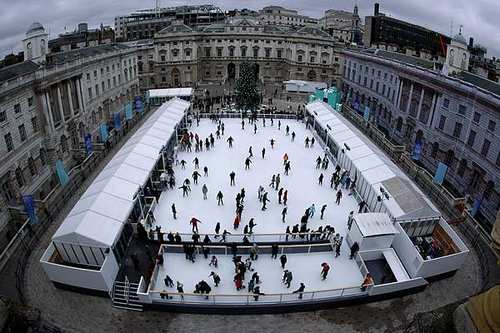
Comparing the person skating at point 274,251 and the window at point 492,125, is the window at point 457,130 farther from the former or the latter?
the person skating at point 274,251

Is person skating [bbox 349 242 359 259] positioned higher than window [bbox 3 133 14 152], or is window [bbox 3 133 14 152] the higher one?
window [bbox 3 133 14 152]

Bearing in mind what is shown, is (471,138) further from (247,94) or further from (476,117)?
(247,94)

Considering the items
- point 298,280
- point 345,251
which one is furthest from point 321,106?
point 298,280

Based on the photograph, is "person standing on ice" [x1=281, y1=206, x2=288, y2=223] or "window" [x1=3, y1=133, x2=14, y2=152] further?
"window" [x1=3, y1=133, x2=14, y2=152]

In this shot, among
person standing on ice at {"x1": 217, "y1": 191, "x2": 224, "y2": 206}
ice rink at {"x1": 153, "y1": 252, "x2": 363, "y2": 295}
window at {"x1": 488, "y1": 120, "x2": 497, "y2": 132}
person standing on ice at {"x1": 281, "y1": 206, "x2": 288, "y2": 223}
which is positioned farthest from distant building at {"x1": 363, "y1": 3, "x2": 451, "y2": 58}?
ice rink at {"x1": 153, "y1": 252, "x2": 363, "y2": 295}

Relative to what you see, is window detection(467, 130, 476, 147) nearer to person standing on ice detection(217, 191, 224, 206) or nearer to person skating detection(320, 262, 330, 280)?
person skating detection(320, 262, 330, 280)

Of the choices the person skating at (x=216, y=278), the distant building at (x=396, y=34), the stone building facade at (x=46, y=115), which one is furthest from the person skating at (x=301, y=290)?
the distant building at (x=396, y=34)
